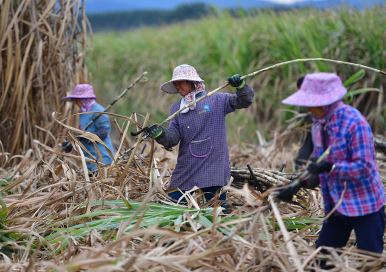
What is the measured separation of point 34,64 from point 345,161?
362cm

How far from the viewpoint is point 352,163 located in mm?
3143

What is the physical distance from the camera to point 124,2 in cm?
3020

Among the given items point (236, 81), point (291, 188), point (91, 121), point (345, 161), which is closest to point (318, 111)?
point (345, 161)

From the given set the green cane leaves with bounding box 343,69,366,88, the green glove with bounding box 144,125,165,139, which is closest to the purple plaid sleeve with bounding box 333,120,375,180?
the green glove with bounding box 144,125,165,139

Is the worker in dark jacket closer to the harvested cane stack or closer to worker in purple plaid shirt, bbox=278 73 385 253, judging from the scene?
the harvested cane stack

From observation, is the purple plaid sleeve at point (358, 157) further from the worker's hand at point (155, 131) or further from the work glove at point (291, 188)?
the worker's hand at point (155, 131)

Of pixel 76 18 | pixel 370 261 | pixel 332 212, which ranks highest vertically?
pixel 76 18

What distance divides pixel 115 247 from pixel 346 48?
5.89 metres

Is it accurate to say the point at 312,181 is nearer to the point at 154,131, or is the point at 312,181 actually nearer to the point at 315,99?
the point at 315,99

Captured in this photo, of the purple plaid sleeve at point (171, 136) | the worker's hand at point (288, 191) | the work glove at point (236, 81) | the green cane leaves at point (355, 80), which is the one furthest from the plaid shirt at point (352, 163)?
the green cane leaves at point (355, 80)

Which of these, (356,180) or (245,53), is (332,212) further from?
(245,53)

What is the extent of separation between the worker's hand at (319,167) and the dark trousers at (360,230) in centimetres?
29

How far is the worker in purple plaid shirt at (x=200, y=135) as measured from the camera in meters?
4.29

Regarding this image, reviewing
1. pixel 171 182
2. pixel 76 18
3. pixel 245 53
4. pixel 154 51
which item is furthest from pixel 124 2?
pixel 171 182
